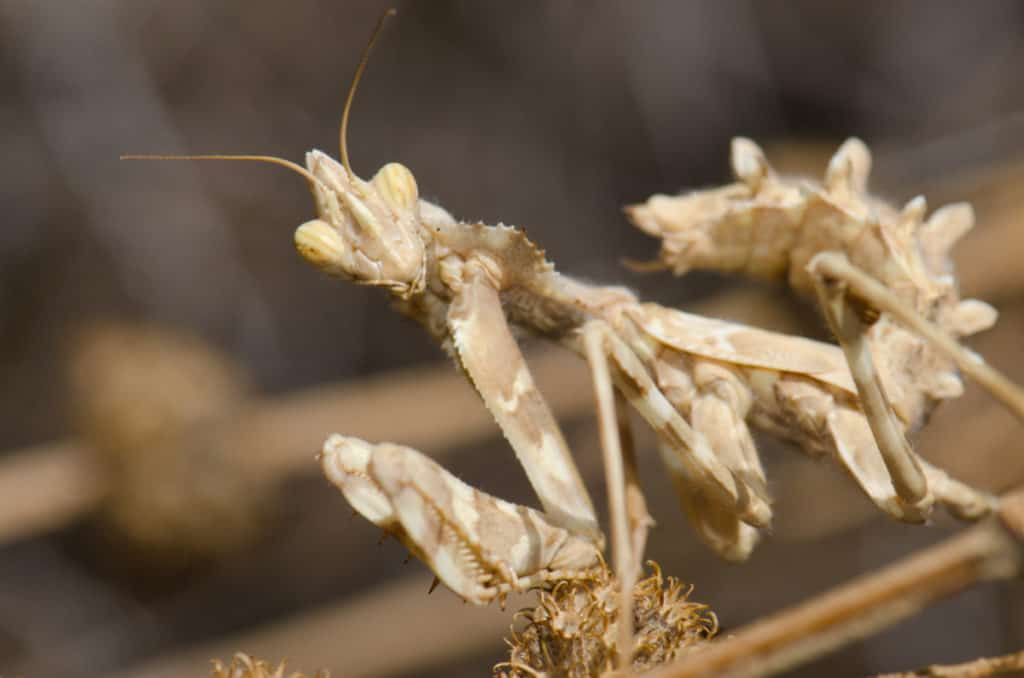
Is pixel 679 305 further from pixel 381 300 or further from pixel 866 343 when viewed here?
pixel 866 343

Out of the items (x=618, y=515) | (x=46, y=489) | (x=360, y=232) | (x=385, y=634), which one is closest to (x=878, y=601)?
(x=618, y=515)

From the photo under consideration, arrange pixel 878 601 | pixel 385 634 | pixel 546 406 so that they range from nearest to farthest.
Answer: pixel 878 601, pixel 546 406, pixel 385 634

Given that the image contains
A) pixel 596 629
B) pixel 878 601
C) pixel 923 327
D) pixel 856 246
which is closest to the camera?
pixel 878 601

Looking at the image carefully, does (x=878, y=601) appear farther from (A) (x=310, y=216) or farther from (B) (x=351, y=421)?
(A) (x=310, y=216)

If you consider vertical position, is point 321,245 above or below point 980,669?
above

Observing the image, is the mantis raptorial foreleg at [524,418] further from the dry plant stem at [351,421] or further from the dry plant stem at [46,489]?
the dry plant stem at [46,489]

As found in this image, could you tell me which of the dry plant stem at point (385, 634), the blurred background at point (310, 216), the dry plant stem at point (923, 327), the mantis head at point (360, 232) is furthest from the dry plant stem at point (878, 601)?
the blurred background at point (310, 216)

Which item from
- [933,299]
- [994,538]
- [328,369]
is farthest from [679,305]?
[994,538]
